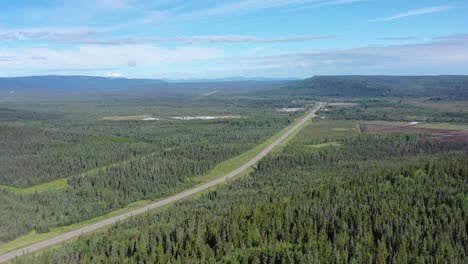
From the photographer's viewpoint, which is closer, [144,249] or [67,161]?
[144,249]

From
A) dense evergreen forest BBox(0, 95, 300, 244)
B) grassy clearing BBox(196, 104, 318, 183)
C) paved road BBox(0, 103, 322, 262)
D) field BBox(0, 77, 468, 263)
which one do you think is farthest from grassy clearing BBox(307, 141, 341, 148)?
paved road BBox(0, 103, 322, 262)

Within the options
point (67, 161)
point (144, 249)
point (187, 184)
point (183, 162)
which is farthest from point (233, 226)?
point (67, 161)

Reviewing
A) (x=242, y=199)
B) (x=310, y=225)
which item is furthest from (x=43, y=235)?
(x=310, y=225)

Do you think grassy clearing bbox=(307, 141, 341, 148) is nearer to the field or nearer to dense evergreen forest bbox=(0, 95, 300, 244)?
the field

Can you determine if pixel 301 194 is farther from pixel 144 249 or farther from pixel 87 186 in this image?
pixel 87 186

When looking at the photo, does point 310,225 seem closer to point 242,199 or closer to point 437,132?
point 242,199
